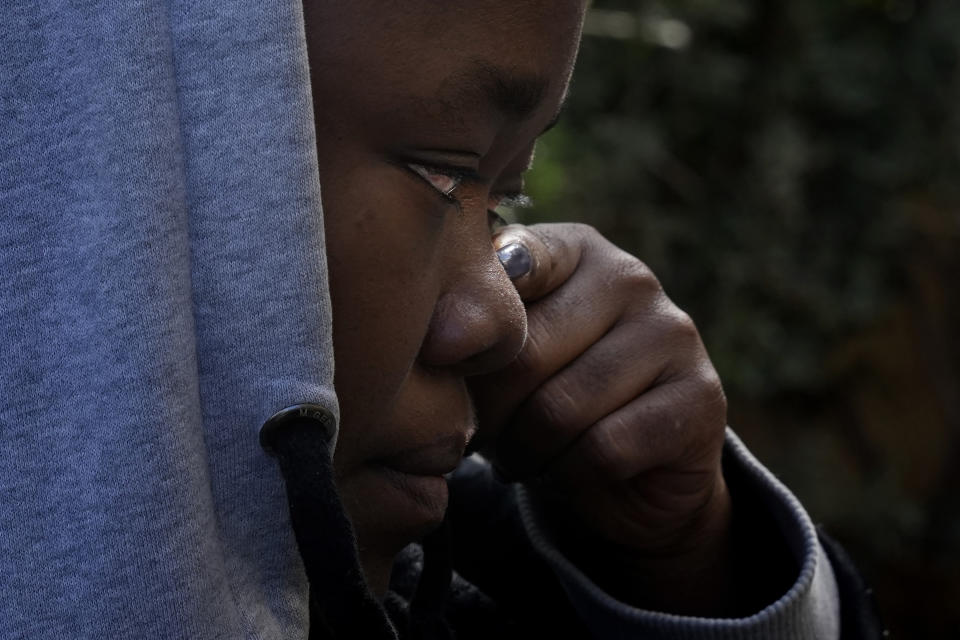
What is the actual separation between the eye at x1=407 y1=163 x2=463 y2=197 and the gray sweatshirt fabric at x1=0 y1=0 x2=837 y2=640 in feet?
0.47

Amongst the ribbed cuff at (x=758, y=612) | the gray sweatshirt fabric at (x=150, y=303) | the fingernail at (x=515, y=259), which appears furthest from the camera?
the ribbed cuff at (x=758, y=612)

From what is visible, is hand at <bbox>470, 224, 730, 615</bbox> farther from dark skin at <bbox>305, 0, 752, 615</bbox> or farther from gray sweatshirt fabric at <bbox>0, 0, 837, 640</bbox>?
gray sweatshirt fabric at <bbox>0, 0, 837, 640</bbox>

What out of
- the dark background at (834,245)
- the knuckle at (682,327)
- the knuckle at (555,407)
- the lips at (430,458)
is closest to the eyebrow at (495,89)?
Result: the lips at (430,458)

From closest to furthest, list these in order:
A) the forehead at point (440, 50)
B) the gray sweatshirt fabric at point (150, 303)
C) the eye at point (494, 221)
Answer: the gray sweatshirt fabric at point (150, 303), the forehead at point (440, 50), the eye at point (494, 221)

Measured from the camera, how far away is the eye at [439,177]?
4.11ft

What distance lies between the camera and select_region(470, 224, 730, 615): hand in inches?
71.7

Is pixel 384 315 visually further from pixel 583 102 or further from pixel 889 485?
pixel 889 485

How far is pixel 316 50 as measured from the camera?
3.87 ft

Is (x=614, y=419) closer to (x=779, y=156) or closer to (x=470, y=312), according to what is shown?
(x=470, y=312)

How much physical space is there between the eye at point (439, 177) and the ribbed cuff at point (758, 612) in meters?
0.89

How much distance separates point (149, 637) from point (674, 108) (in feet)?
15.1

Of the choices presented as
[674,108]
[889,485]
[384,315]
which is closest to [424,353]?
[384,315]

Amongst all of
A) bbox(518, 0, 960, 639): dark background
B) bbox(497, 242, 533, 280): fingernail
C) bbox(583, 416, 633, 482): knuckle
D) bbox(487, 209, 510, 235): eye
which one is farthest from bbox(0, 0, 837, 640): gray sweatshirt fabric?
bbox(518, 0, 960, 639): dark background

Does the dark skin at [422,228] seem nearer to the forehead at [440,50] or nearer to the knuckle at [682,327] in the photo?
the forehead at [440,50]
